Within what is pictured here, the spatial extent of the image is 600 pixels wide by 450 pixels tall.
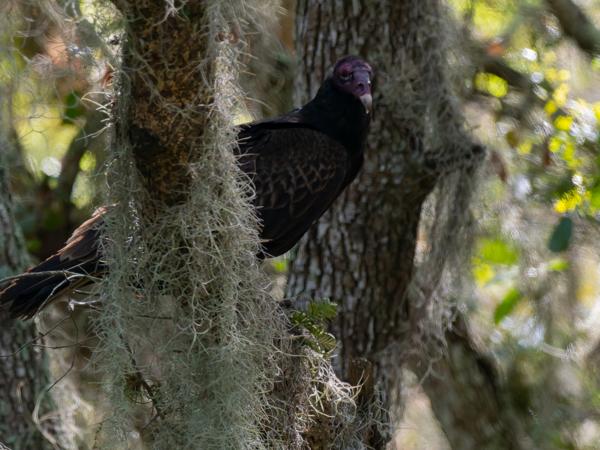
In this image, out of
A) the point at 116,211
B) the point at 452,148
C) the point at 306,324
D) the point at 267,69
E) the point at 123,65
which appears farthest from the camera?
the point at 267,69

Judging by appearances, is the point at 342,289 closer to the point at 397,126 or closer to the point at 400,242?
the point at 400,242

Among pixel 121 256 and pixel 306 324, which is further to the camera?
pixel 306 324

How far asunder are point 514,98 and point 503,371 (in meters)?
1.54

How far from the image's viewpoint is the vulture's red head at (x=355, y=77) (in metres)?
4.21

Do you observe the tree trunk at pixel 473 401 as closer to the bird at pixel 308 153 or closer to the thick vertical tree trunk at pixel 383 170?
the thick vertical tree trunk at pixel 383 170

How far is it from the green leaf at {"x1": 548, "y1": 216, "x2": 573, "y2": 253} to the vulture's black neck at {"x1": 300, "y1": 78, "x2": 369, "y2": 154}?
1101mm

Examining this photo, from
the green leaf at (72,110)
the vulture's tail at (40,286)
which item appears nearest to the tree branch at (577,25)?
the green leaf at (72,110)

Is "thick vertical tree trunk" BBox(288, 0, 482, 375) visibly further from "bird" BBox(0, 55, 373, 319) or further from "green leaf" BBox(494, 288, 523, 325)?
"green leaf" BBox(494, 288, 523, 325)

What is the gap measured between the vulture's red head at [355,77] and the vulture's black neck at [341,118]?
→ 0.06 m

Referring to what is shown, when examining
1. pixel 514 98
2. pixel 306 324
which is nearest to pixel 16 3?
pixel 306 324

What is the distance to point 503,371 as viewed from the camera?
5.95m

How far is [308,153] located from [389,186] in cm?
58

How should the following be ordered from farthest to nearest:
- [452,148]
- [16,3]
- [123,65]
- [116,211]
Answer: [452,148] < [16,3] < [116,211] < [123,65]

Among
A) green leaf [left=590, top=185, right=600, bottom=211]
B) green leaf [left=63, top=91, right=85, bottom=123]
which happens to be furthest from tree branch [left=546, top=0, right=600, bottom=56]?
green leaf [left=63, top=91, right=85, bottom=123]
